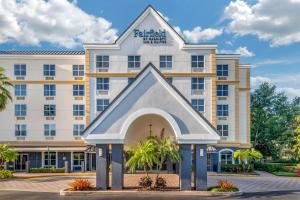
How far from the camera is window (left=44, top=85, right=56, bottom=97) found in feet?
155

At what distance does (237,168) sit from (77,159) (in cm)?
2138

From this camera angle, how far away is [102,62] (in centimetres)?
4441

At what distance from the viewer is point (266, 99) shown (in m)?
63.5

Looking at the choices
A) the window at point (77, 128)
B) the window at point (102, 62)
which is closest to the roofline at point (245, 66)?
the window at point (102, 62)

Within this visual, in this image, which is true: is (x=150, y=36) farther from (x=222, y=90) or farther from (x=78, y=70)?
(x=222, y=90)

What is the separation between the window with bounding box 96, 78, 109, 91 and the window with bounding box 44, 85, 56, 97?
23.1 feet

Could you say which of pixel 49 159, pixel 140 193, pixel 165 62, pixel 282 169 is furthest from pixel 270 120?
pixel 140 193

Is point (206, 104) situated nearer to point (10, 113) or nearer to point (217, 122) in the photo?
point (217, 122)

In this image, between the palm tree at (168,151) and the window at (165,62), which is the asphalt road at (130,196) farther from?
the window at (165,62)

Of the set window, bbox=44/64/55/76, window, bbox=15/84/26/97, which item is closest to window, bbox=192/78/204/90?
window, bbox=44/64/55/76

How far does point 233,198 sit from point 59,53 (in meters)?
33.6

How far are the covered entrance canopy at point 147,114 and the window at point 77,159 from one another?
22.9 m

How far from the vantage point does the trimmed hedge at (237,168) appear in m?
43.8

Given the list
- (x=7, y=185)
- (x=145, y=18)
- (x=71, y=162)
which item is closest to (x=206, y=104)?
(x=145, y=18)
